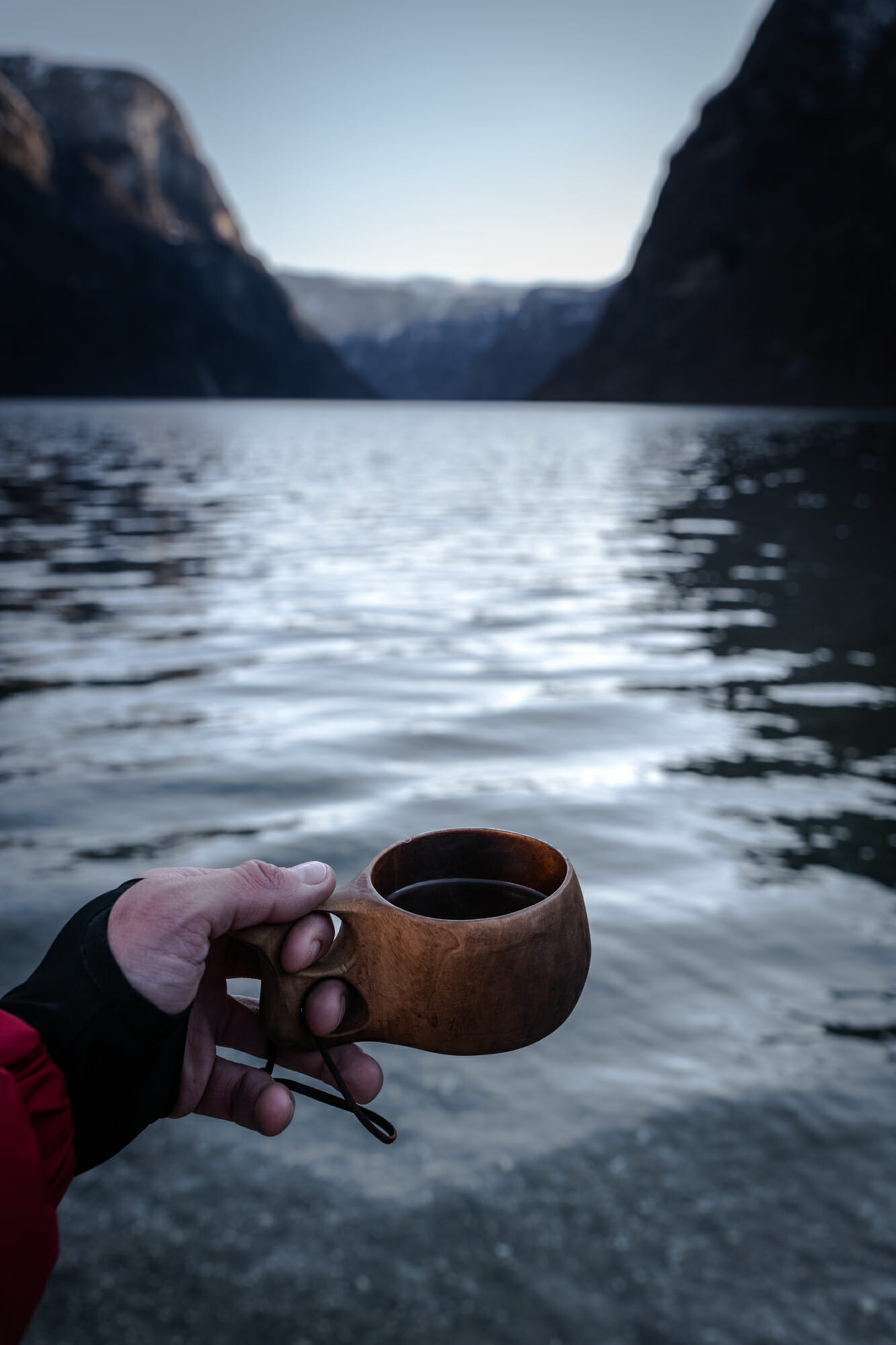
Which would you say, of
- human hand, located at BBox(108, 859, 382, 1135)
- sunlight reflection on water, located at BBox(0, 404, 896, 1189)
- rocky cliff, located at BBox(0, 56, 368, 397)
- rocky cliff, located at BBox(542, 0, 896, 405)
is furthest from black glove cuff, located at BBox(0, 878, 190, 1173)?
rocky cliff, located at BBox(0, 56, 368, 397)

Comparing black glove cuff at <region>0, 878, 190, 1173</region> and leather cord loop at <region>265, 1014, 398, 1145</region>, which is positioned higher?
black glove cuff at <region>0, 878, 190, 1173</region>

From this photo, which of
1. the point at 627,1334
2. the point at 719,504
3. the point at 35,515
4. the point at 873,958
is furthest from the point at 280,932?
the point at 719,504

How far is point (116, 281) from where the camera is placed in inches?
6043

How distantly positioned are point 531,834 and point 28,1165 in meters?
4.32

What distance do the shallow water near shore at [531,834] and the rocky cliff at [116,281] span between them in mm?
134280

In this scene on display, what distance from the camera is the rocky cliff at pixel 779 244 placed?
104250 mm

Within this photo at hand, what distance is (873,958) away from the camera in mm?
3967

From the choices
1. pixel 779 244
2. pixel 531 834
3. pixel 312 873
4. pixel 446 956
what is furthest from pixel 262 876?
pixel 779 244

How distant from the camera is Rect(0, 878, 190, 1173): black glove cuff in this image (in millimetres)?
1305

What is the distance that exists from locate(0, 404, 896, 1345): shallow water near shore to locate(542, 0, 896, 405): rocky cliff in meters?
97.9

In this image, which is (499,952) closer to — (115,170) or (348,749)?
(348,749)

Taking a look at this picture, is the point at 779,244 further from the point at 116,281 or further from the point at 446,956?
the point at 446,956

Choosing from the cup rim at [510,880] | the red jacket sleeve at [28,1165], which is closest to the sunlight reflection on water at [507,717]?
the cup rim at [510,880]

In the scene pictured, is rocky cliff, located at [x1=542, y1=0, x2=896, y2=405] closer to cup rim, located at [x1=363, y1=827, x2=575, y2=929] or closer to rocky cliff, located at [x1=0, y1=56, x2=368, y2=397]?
rocky cliff, located at [x1=0, y1=56, x2=368, y2=397]
